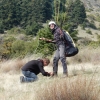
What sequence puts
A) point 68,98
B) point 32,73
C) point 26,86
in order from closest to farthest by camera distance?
point 68,98 → point 26,86 → point 32,73

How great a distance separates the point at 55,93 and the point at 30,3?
79.3 metres

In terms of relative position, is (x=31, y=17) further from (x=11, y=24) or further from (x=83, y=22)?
(x=83, y=22)

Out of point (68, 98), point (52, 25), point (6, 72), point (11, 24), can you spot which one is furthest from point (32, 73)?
point (11, 24)

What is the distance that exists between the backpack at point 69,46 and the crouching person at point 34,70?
1.88 ft

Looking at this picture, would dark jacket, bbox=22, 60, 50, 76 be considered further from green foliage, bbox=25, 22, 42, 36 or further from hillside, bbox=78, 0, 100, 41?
green foliage, bbox=25, 22, 42, 36

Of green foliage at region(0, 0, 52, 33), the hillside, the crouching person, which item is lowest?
the hillside

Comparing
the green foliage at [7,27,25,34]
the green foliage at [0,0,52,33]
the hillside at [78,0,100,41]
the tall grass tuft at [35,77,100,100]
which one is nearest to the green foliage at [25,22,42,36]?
the green foliage at [7,27,25,34]

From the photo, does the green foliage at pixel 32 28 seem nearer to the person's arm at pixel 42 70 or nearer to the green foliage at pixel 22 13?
the green foliage at pixel 22 13

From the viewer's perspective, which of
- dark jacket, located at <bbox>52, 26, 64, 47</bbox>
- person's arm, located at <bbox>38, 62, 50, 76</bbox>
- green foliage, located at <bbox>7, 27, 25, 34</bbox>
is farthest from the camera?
green foliage, located at <bbox>7, 27, 25, 34</bbox>

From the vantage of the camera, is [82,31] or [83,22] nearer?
[82,31]

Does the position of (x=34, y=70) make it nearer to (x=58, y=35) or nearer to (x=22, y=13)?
(x=58, y=35)

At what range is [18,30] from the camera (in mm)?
74438

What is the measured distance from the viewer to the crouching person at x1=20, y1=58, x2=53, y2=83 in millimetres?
7879

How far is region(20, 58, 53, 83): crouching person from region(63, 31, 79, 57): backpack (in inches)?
22.6
